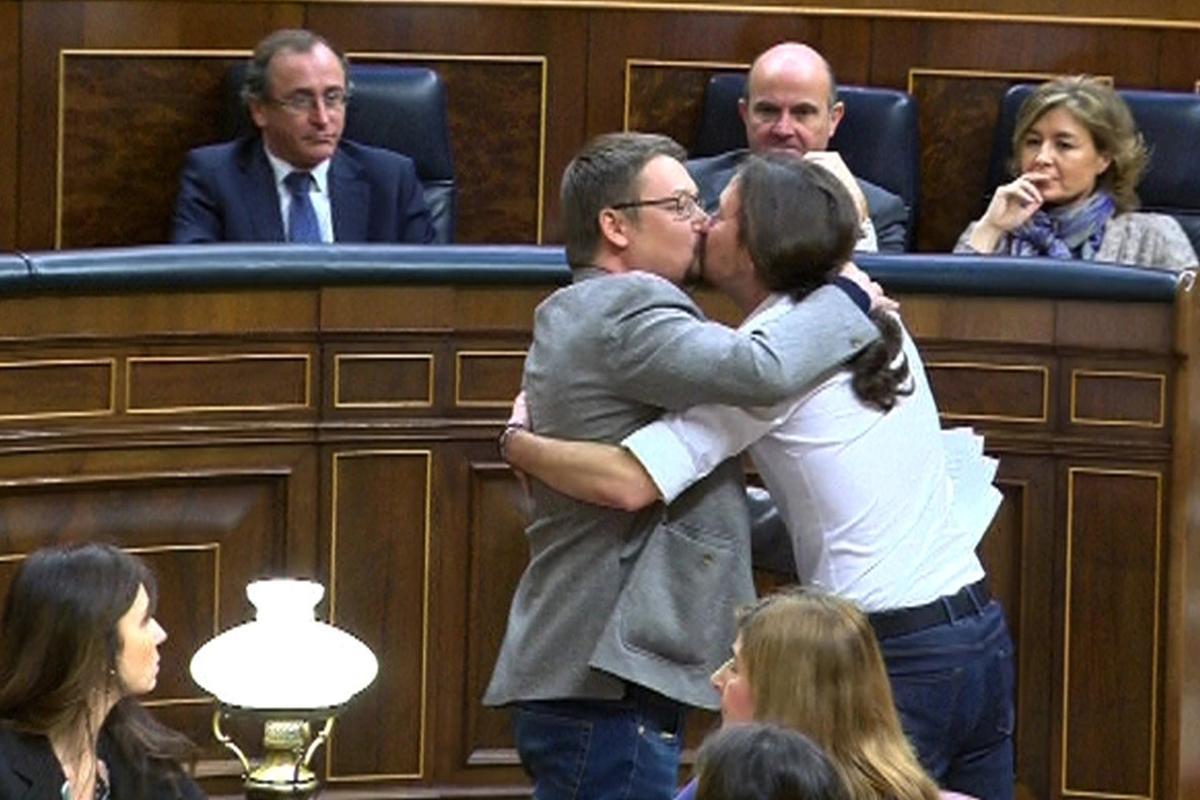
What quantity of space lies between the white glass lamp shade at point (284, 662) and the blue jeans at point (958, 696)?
72 cm

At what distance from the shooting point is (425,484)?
493 centimetres

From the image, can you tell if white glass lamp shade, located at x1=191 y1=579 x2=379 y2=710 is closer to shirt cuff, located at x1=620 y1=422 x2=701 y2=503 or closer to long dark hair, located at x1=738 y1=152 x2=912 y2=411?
shirt cuff, located at x1=620 y1=422 x2=701 y2=503

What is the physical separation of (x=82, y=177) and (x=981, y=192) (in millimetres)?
1982

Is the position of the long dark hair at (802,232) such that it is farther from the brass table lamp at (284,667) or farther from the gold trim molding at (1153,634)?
the gold trim molding at (1153,634)

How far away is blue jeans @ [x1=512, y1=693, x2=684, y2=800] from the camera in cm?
387

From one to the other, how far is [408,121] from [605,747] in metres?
2.76

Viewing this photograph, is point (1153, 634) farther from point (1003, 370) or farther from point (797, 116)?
point (797, 116)

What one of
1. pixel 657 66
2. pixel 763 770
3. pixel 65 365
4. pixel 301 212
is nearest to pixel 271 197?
pixel 301 212

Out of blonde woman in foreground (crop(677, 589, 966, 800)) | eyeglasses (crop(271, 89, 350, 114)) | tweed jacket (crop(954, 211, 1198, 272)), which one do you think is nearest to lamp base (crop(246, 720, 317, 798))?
blonde woman in foreground (crop(677, 589, 966, 800))

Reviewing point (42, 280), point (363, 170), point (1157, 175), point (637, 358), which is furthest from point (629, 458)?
point (1157, 175)

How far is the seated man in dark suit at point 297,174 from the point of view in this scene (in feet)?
19.9

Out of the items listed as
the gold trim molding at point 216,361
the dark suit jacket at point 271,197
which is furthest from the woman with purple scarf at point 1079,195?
Result: the gold trim molding at point 216,361

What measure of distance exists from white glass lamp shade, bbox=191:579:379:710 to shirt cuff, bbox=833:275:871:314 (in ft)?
2.56

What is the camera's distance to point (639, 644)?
3.84 m
